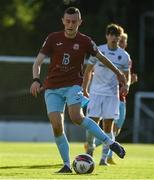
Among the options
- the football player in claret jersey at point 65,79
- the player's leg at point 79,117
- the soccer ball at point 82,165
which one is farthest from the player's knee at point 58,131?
the soccer ball at point 82,165

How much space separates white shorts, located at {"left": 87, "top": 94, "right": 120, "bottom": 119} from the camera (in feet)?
48.3

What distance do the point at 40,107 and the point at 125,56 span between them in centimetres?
1436

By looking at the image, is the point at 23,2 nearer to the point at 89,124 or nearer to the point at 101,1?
the point at 101,1

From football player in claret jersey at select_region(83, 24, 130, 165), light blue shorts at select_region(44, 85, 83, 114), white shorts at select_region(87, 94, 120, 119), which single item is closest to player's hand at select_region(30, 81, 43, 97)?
light blue shorts at select_region(44, 85, 83, 114)

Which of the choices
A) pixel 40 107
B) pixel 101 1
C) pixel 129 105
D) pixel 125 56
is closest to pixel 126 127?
pixel 129 105

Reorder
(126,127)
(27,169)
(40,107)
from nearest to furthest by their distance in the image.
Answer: (27,169) → (40,107) → (126,127)

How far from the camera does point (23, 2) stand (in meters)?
42.2

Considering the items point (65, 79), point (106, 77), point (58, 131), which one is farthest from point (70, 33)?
point (106, 77)

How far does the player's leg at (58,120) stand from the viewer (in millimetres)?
12133

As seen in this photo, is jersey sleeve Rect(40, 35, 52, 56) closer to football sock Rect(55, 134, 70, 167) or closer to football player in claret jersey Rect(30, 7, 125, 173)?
football player in claret jersey Rect(30, 7, 125, 173)

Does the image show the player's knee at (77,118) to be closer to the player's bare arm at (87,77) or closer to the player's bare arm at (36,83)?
the player's bare arm at (36,83)

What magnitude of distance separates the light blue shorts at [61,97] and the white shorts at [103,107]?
2417 millimetres

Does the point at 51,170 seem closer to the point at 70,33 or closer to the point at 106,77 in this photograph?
the point at 70,33

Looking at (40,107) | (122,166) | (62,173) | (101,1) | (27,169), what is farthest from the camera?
(101,1)
